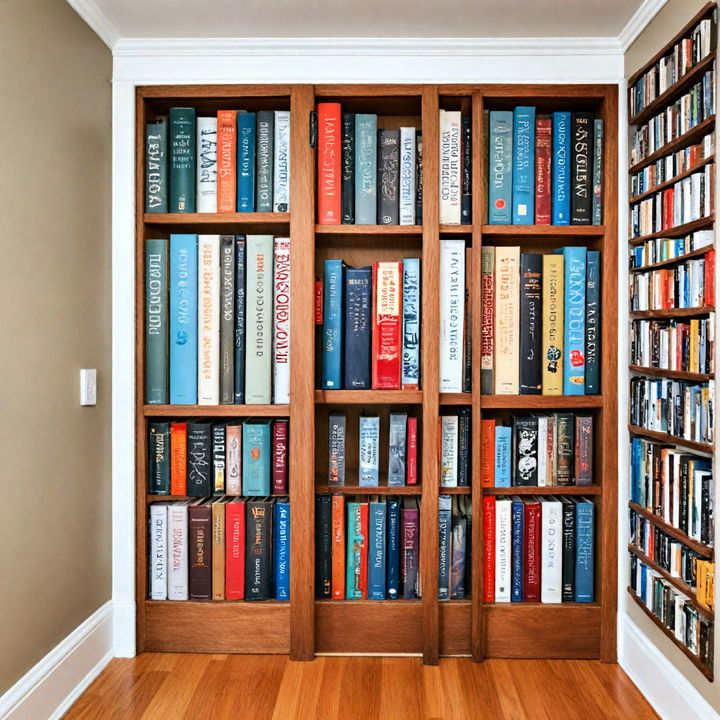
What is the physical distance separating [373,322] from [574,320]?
2.45ft

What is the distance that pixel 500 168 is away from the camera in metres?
2.36

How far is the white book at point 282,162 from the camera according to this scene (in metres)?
2.38

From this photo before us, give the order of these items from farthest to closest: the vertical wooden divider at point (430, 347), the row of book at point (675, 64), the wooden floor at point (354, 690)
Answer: the vertical wooden divider at point (430, 347) → the wooden floor at point (354, 690) → the row of book at point (675, 64)

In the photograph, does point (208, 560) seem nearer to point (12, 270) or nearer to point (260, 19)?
point (12, 270)

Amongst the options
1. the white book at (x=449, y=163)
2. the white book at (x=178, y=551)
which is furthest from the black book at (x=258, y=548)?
the white book at (x=449, y=163)

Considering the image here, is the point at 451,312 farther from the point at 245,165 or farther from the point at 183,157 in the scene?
the point at 183,157

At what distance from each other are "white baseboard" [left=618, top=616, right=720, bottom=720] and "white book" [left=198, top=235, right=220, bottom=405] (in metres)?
1.72

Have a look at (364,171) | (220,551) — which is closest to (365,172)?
(364,171)

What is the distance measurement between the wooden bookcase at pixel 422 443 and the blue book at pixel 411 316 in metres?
0.05

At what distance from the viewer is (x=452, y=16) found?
217 centimetres

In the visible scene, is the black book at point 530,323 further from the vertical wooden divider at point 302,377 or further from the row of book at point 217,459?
the row of book at point 217,459

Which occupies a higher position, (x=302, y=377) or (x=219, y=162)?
(x=219, y=162)

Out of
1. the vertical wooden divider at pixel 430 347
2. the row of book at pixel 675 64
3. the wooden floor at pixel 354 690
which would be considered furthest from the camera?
the vertical wooden divider at pixel 430 347


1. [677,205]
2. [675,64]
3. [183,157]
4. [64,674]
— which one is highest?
[675,64]
